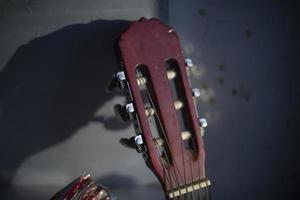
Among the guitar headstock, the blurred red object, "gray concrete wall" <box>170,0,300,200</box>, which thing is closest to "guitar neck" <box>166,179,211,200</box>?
the guitar headstock

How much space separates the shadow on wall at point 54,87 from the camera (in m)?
0.82

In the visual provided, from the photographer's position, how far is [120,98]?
87cm

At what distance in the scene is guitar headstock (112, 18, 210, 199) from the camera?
1.96 ft

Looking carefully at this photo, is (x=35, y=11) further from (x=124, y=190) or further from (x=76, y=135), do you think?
(x=124, y=190)

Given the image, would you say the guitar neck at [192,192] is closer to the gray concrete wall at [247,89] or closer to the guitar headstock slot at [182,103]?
the guitar headstock slot at [182,103]

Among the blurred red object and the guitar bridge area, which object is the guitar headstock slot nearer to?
the guitar bridge area

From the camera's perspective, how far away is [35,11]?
0.80 meters

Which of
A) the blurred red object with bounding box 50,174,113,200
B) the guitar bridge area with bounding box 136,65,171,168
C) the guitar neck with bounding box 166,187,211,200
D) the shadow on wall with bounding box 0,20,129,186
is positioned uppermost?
the shadow on wall with bounding box 0,20,129,186

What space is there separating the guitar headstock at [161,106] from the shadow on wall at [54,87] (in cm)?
22

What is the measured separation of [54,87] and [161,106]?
0.40 meters

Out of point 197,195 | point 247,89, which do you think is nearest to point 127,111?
point 197,195

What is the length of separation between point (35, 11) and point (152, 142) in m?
0.52

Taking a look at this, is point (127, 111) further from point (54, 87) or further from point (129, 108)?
point (54, 87)

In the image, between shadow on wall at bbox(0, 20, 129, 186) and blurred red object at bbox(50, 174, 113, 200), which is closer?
blurred red object at bbox(50, 174, 113, 200)
